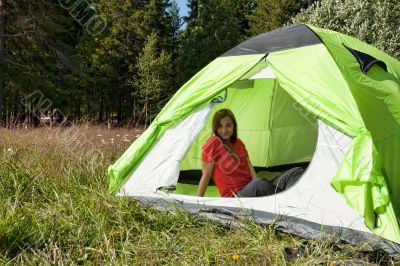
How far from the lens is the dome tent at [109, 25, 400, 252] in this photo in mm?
2865

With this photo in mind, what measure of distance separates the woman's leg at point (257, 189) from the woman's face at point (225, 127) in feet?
1.77

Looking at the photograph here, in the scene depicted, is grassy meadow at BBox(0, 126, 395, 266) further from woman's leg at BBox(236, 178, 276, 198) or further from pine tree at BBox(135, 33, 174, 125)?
pine tree at BBox(135, 33, 174, 125)

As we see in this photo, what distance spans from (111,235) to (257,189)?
1.28m

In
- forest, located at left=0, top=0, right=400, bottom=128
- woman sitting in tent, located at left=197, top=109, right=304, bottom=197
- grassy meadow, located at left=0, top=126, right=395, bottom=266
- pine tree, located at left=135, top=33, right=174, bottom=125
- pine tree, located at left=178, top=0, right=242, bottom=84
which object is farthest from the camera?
pine tree, located at left=178, top=0, right=242, bottom=84

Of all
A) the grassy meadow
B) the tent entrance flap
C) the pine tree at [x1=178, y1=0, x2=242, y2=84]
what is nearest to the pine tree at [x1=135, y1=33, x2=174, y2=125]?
the pine tree at [x1=178, y1=0, x2=242, y2=84]

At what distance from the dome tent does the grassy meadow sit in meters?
0.17

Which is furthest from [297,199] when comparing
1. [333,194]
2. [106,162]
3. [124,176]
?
[106,162]

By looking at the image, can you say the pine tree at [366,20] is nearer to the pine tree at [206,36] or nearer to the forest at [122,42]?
the forest at [122,42]

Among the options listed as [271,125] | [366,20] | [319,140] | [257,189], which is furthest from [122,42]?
[319,140]

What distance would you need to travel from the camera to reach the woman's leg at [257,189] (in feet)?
12.0

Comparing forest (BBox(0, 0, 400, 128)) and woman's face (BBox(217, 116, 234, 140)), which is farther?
forest (BBox(0, 0, 400, 128))

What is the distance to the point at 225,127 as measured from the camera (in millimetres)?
3992

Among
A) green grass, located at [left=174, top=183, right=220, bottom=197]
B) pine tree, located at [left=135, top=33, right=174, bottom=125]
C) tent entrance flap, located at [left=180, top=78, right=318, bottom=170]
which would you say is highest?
pine tree, located at [left=135, top=33, right=174, bottom=125]

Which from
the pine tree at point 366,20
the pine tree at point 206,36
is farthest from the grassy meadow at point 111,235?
the pine tree at point 206,36
